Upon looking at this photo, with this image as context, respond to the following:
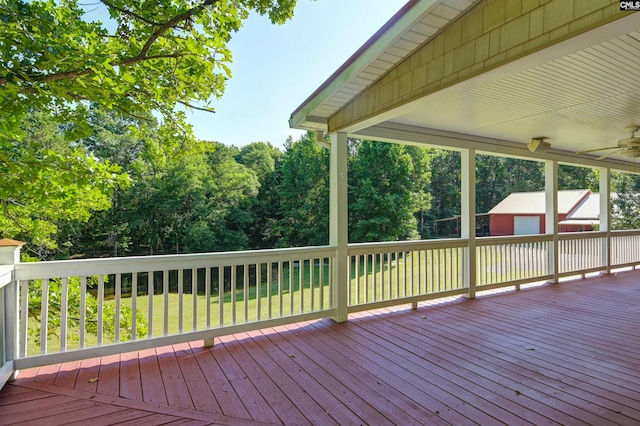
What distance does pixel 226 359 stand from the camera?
3006 millimetres

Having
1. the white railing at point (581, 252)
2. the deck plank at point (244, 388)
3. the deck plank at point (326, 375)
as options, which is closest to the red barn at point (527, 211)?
the white railing at point (581, 252)

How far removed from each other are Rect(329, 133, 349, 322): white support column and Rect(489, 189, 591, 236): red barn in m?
18.3

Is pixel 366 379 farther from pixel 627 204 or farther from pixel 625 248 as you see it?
pixel 627 204

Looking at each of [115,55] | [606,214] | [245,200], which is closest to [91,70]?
[115,55]

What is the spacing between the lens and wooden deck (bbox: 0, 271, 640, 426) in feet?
7.00

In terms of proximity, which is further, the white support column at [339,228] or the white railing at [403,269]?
the white railing at [403,269]

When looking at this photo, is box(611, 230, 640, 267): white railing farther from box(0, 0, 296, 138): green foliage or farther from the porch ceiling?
box(0, 0, 296, 138): green foliage

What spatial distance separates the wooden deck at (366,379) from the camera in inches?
84.0

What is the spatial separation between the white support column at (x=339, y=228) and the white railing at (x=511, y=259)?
249 cm

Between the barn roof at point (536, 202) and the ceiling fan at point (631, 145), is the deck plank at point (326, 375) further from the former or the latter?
the barn roof at point (536, 202)

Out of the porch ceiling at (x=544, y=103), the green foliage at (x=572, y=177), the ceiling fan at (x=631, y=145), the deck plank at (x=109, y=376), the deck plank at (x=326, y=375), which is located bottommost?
the deck plank at (x=326, y=375)

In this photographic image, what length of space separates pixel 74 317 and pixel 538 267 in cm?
804

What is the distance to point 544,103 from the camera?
3.65 m

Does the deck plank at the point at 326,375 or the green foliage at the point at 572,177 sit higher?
the green foliage at the point at 572,177
